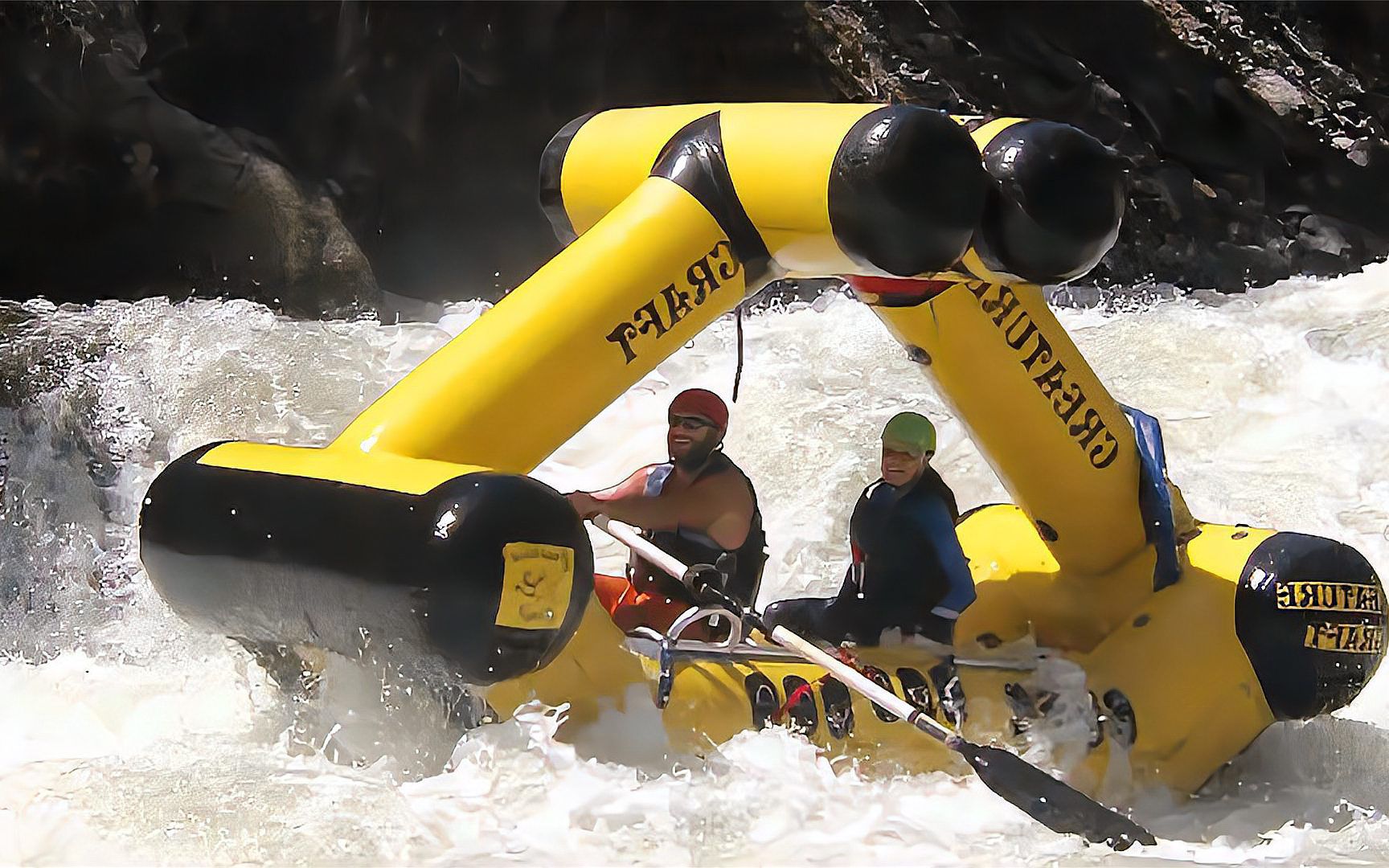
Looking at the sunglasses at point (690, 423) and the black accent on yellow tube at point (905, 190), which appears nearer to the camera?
the black accent on yellow tube at point (905, 190)

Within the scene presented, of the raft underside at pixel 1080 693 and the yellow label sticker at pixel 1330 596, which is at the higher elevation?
the yellow label sticker at pixel 1330 596

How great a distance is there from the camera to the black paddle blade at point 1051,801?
3.18 metres

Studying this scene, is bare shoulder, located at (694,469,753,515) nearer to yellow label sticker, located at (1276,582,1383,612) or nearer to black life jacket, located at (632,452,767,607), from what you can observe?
black life jacket, located at (632,452,767,607)

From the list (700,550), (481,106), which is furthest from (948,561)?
(481,106)

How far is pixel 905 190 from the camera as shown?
303 cm

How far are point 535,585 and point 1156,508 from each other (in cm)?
175

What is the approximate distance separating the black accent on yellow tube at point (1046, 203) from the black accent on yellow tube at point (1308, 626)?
0.94m

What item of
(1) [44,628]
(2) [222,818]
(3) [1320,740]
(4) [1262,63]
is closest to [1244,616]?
(3) [1320,740]

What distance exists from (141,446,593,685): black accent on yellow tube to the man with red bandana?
90 cm

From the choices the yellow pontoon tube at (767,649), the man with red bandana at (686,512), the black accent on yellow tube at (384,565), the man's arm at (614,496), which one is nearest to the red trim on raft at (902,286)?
the yellow pontoon tube at (767,649)

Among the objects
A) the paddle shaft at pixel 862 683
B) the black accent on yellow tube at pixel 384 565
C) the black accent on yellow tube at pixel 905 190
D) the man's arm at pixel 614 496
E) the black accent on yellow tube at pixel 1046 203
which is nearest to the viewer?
the black accent on yellow tube at pixel 384 565

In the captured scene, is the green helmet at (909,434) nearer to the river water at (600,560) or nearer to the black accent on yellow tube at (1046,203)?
the black accent on yellow tube at (1046,203)

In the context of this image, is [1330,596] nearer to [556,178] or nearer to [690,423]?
[690,423]

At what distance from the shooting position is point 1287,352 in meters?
6.95
